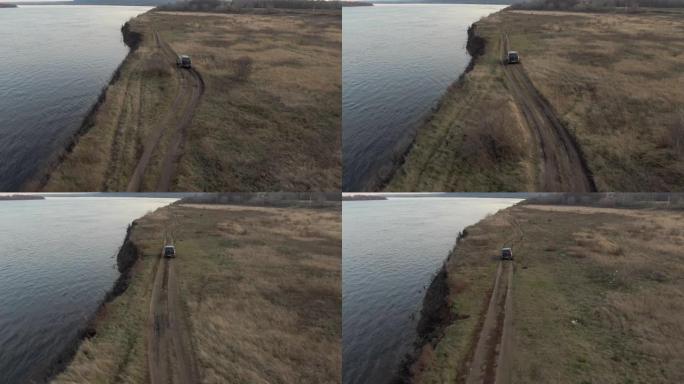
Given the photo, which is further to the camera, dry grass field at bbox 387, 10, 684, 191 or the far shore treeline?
the far shore treeline

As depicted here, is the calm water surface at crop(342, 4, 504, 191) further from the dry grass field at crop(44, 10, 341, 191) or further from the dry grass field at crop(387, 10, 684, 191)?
the dry grass field at crop(44, 10, 341, 191)

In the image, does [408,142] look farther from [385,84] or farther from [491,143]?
[385,84]

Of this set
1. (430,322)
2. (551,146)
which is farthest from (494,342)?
(551,146)

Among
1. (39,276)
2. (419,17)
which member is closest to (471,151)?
(39,276)

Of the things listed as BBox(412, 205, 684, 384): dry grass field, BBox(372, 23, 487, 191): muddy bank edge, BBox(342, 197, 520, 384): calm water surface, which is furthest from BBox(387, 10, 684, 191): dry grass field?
BBox(412, 205, 684, 384): dry grass field

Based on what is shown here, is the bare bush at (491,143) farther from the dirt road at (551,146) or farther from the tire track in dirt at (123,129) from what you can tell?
the tire track in dirt at (123,129)

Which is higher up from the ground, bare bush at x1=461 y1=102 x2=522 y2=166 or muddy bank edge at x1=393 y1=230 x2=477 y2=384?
bare bush at x1=461 y1=102 x2=522 y2=166

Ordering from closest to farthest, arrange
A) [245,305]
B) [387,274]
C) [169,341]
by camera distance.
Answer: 1. [169,341]
2. [245,305]
3. [387,274]
